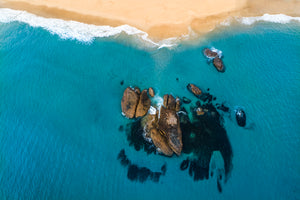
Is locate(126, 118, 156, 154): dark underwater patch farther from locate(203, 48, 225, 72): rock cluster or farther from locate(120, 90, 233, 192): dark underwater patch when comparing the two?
locate(203, 48, 225, 72): rock cluster

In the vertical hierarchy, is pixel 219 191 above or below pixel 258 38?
below

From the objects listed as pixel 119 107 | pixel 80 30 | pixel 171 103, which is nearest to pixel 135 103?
pixel 119 107

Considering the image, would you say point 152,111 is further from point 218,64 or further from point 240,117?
point 218,64

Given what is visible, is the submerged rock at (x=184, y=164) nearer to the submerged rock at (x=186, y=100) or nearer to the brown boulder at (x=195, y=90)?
the submerged rock at (x=186, y=100)

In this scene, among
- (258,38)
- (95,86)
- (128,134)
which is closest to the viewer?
(128,134)

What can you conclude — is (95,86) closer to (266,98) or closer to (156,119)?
(156,119)

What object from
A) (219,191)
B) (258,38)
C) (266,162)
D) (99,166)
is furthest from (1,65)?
(258,38)

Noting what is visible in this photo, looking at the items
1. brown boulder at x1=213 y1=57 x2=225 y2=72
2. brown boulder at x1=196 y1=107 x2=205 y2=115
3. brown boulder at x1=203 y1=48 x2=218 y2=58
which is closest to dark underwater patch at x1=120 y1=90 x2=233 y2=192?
brown boulder at x1=196 y1=107 x2=205 y2=115
